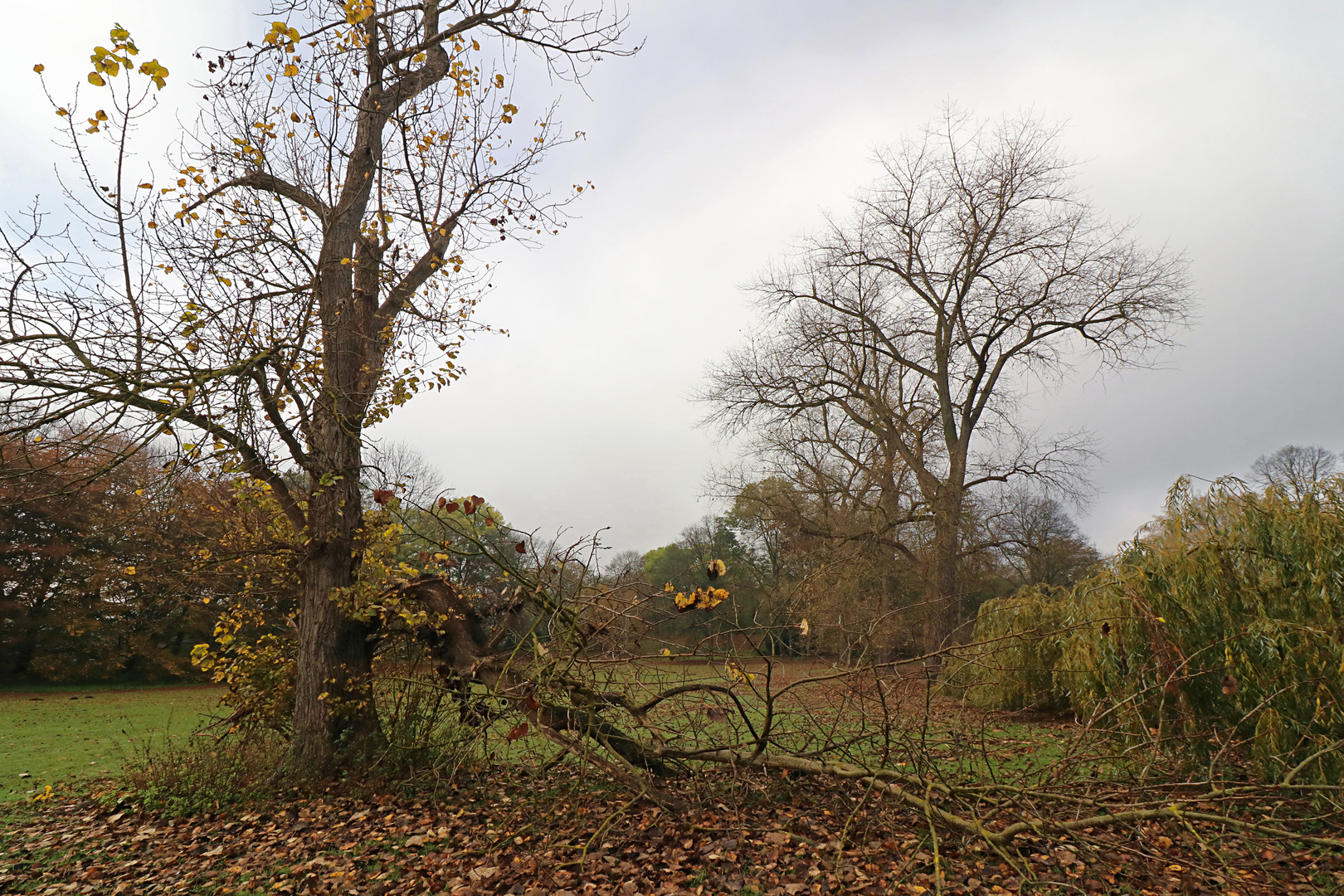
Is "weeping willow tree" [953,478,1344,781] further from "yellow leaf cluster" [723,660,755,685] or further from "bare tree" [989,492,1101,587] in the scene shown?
"bare tree" [989,492,1101,587]

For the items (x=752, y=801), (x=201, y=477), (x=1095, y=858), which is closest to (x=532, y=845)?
(x=752, y=801)

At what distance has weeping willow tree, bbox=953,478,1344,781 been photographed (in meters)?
5.30

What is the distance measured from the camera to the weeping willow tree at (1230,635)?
5.30 m

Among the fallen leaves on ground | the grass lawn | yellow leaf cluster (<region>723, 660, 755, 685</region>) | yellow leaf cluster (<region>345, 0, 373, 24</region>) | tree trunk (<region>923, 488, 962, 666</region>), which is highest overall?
yellow leaf cluster (<region>345, 0, 373, 24</region>)

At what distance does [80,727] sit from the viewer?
40.9 feet

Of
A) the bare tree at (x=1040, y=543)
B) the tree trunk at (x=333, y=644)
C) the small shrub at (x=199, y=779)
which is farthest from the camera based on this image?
the bare tree at (x=1040, y=543)

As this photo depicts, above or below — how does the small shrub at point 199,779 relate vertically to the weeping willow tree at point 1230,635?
below

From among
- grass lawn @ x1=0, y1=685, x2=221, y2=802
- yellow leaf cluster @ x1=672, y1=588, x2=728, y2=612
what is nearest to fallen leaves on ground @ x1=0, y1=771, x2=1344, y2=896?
yellow leaf cluster @ x1=672, y1=588, x2=728, y2=612

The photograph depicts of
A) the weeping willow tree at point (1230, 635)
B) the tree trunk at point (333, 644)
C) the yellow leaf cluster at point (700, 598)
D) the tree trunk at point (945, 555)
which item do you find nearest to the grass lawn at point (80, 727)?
the tree trunk at point (333, 644)

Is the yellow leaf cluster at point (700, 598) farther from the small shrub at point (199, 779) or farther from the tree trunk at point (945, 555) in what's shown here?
the tree trunk at point (945, 555)

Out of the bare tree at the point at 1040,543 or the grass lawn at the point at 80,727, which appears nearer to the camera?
the grass lawn at the point at 80,727

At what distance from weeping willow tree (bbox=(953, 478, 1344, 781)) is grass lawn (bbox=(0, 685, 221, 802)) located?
30.1 ft

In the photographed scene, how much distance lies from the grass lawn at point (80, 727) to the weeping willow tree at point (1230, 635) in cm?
917

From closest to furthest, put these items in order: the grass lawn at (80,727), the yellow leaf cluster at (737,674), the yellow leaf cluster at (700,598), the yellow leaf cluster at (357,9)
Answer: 1. the yellow leaf cluster at (700,598)
2. the yellow leaf cluster at (737,674)
3. the yellow leaf cluster at (357,9)
4. the grass lawn at (80,727)
